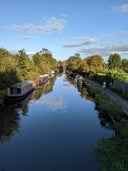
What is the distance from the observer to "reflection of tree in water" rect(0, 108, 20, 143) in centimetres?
1833

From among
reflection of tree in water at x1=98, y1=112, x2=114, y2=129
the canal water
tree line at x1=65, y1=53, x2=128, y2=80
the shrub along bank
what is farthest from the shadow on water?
tree line at x1=65, y1=53, x2=128, y2=80

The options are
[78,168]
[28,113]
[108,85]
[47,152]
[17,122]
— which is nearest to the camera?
[78,168]

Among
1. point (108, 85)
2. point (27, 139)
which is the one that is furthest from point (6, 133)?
point (108, 85)

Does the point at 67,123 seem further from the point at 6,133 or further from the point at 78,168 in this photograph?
the point at 78,168

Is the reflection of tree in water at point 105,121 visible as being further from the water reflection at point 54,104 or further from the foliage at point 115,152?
the water reflection at point 54,104

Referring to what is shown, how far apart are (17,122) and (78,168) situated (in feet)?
35.6

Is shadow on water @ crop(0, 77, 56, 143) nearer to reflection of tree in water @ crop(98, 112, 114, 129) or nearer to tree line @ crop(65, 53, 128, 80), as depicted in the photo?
reflection of tree in water @ crop(98, 112, 114, 129)

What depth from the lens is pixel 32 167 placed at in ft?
42.0

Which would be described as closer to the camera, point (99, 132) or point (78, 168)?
point (78, 168)

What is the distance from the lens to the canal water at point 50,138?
1323 centimetres

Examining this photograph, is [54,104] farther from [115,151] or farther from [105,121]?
[115,151]

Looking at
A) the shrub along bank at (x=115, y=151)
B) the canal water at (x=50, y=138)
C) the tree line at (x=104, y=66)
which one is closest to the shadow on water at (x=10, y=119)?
the canal water at (x=50, y=138)

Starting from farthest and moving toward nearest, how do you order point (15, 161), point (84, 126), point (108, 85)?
point (108, 85) → point (84, 126) → point (15, 161)

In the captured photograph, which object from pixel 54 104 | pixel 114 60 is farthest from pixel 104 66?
pixel 54 104
